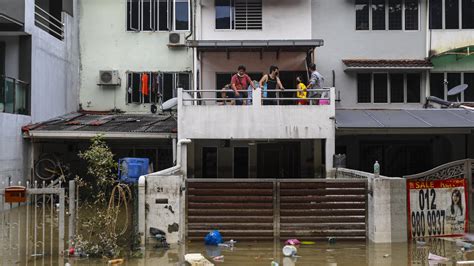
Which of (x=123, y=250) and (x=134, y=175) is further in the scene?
(x=134, y=175)

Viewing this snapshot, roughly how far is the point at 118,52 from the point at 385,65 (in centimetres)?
1056

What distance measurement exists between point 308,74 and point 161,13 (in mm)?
6809

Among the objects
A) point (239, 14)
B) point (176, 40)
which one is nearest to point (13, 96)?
point (176, 40)

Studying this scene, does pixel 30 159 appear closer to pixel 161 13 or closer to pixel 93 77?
pixel 93 77

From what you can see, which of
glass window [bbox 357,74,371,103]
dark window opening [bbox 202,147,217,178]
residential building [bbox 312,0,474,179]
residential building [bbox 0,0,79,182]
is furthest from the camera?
dark window opening [bbox 202,147,217,178]

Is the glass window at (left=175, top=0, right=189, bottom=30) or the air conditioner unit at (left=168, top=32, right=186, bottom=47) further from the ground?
the glass window at (left=175, top=0, right=189, bottom=30)

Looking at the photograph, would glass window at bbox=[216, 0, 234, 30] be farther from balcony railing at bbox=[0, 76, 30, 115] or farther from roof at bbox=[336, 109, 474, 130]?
balcony railing at bbox=[0, 76, 30, 115]

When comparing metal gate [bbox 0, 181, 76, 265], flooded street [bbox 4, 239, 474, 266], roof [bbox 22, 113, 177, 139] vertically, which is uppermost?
roof [bbox 22, 113, 177, 139]

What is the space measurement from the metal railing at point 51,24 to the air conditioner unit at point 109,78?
2.13 m

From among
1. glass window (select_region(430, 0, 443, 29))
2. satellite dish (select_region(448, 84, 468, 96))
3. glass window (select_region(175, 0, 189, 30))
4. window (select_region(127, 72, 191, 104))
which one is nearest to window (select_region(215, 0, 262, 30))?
glass window (select_region(175, 0, 189, 30))

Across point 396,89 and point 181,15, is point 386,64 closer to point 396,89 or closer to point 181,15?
point 396,89

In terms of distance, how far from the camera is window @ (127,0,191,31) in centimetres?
2208

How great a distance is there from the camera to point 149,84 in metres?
22.1

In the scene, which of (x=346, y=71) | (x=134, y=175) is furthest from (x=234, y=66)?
(x=134, y=175)
